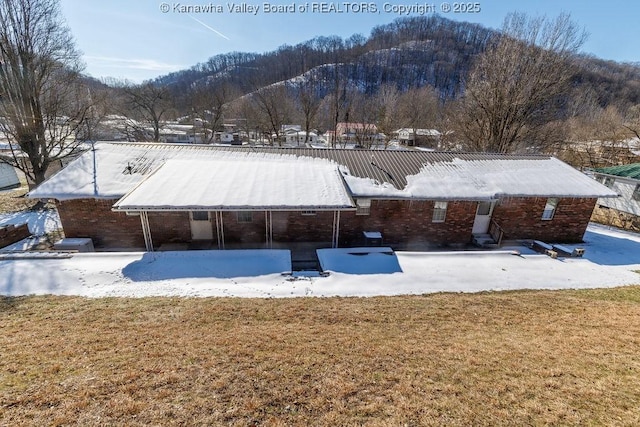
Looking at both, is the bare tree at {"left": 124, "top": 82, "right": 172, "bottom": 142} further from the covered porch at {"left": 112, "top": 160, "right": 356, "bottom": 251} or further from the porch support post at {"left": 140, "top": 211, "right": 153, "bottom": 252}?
the porch support post at {"left": 140, "top": 211, "right": 153, "bottom": 252}

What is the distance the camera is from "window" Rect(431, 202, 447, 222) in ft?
41.3

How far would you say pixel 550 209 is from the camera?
13398 mm

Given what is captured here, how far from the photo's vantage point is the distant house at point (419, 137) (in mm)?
47906

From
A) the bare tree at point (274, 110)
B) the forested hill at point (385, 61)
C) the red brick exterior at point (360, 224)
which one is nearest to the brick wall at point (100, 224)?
the red brick exterior at point (360, 224)

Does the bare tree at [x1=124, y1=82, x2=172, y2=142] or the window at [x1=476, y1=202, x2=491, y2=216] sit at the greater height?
the bare tree at [x1=124, y1=82, x2=172, y2=142]


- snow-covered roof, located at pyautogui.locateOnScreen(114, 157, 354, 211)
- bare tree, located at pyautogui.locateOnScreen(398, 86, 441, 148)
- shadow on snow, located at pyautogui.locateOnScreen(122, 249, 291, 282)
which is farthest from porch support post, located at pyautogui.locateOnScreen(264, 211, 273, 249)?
bare tree, located at pyautogui.locateOnScreen(398, 86, 441, 148)

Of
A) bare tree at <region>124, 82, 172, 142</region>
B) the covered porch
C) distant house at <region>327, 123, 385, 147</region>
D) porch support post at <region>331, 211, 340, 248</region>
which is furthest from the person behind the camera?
distant house at <region>327, 123, 385, 147</region>

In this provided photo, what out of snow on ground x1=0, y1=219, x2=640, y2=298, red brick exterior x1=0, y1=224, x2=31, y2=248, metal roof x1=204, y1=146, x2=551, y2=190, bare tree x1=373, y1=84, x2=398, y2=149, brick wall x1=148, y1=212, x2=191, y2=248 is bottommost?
red brick exterior x1=0, y1=224, x2=31, y2=248

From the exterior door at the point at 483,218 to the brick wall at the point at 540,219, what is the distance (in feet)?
0.85

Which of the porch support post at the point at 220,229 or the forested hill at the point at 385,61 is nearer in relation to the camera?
the porch support post at the point at 220,229

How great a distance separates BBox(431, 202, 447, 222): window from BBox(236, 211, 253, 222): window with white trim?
7796 millimetres

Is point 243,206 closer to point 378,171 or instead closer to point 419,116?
point 378,171

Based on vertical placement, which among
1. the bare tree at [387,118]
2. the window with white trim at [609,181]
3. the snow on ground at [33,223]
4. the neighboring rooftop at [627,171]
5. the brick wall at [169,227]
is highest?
the bare tree at [387,118]

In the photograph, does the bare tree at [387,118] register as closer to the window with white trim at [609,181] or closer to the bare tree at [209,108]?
the window with white trim at [609,181]
